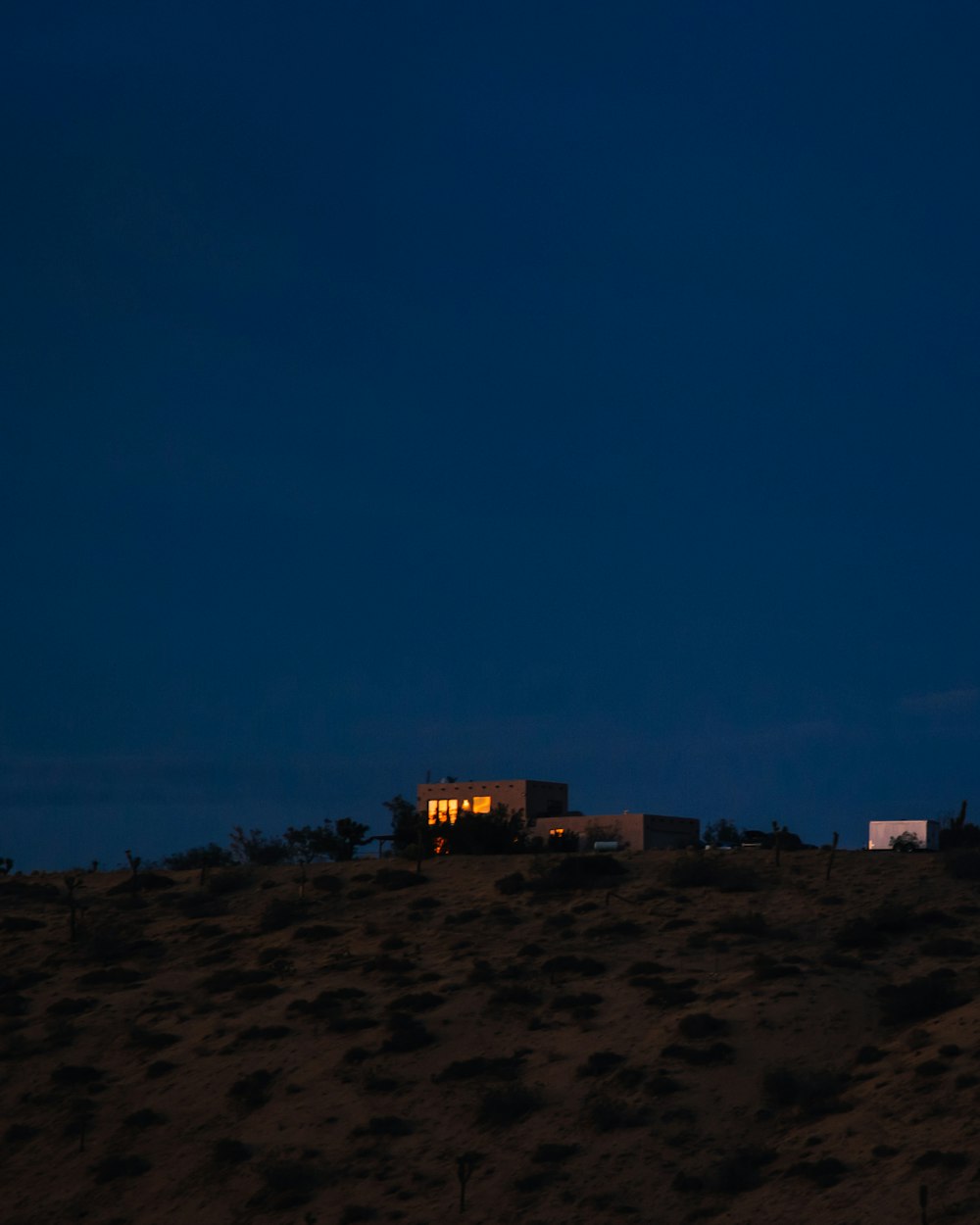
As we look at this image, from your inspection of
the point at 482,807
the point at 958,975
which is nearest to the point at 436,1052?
the point at 958,975

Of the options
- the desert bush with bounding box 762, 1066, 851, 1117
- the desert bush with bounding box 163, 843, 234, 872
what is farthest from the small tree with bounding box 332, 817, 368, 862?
the desert bush with bounding box 762, 1066, 851, 1117

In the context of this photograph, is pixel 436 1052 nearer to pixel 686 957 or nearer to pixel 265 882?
pixel 686 957

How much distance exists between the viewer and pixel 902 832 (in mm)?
81125

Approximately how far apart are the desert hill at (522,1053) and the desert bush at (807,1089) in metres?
0.12

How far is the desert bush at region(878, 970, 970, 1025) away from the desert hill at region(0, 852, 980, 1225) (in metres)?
0.09

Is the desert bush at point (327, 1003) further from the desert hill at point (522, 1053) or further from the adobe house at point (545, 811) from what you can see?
the adobe house at point (545, 811)

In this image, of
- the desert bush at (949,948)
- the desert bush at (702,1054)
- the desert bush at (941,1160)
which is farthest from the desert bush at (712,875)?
the desert bush at (941,1160)

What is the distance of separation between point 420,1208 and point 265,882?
34.1 m

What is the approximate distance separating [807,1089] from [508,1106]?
8117 millimetres

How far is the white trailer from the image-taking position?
261ft

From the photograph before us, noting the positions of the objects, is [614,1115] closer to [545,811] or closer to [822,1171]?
[822,1171]

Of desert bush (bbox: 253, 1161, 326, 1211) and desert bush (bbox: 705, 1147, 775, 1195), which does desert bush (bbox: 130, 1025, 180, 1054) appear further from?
desert bush (bbox: 705, 1147, 775, 1195)

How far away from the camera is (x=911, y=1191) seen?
1299 inches

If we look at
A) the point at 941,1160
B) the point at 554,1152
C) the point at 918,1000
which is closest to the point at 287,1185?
the point at 554,1152
